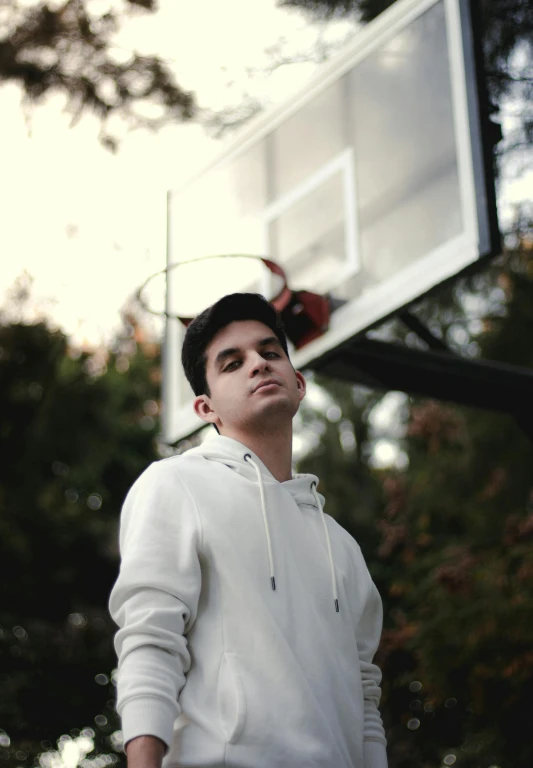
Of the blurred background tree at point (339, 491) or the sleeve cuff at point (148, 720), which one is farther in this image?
the blurred background tree at point (339, 491)

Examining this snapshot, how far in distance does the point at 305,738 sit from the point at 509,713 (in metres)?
6.29

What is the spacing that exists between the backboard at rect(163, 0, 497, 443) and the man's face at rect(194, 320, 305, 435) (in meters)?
1.68

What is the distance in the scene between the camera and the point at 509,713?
309 inches

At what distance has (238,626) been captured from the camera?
2.15 meters

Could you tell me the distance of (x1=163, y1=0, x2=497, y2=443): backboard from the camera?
14.3 feet

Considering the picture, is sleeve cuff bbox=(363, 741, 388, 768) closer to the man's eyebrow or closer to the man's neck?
the man's neck

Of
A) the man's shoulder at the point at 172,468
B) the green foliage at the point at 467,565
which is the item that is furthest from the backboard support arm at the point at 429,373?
the green foliage at the point at 467,565

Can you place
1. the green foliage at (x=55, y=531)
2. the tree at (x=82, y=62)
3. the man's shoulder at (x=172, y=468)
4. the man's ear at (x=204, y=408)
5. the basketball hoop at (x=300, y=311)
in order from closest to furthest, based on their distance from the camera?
1. the man's shoulder at (x=172, y=468)
2. the man's ear at (x=204, y=408)
3. the basketball hoop at (x=300, y=311)
4. the tree at (x=82, y=62)
5. the green foliage at (x=55, y=531)

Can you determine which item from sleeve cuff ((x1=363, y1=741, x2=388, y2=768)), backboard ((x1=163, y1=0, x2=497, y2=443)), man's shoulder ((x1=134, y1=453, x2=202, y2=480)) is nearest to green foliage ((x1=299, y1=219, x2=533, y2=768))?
backboard ((x1=163, y1=0, x2=497, y2=443))

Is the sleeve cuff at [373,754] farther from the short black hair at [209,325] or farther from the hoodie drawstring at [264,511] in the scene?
the short black hair at [209,325]

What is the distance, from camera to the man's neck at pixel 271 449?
249 cm

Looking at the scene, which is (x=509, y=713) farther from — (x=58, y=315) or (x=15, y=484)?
(x=58, y=315)

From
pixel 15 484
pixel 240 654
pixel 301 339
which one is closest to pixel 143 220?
pixel 15 484

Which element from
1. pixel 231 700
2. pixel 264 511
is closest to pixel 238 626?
pixel 231 700
